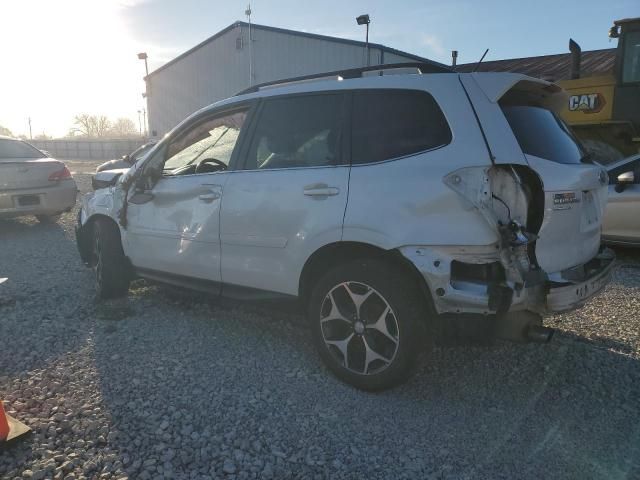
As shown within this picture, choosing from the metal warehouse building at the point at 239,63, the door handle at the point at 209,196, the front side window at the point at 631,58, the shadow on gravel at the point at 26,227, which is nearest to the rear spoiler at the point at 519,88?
the door handle at the point at 209,196

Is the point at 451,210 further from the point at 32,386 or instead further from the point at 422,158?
the point at 32,386

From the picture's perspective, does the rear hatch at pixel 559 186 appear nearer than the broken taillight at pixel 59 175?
Yes

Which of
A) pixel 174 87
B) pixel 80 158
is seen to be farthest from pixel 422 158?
pixel 80 158

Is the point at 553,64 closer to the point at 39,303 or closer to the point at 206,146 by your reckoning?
the point at 206,146

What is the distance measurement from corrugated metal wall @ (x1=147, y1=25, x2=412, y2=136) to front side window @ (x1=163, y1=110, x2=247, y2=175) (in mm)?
17522

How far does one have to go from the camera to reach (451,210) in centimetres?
268

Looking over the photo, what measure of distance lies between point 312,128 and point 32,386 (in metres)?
2.43

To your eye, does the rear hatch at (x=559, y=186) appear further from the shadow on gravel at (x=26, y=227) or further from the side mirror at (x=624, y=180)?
the shadow on gravel at (x=26, y=227)

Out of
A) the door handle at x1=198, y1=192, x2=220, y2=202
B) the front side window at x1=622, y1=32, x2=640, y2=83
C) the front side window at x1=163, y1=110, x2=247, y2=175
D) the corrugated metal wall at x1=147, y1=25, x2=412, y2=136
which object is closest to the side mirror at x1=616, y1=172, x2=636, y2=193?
the front side window at x1=622, y1=32, x2=640, y2=83

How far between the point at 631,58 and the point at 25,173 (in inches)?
407

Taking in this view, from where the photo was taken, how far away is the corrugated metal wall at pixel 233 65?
69.3ft

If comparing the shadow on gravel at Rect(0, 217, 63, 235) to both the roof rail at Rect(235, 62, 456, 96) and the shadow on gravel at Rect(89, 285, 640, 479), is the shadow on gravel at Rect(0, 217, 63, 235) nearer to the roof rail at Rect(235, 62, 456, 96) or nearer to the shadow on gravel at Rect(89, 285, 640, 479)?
the shadow on gravel at Rect(89, 285, 640, 479)

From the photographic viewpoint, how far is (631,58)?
8.79m

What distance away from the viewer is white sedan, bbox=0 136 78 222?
24.3ft
